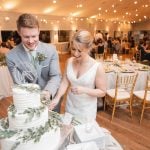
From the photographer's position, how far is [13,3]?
34.2 feet

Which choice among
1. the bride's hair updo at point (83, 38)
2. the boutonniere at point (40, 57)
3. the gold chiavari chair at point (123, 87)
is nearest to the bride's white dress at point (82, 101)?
the bride's hair updo at point (83, 38)

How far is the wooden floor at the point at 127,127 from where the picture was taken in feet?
10.2

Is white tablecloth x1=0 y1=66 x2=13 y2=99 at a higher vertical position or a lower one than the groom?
lower

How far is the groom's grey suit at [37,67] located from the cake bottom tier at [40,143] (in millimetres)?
539

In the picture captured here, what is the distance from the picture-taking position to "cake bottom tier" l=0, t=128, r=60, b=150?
109 centimetres

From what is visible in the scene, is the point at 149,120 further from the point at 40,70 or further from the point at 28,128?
the point at 28,128

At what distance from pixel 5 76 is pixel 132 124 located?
10.2ft

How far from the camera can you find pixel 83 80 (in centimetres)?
190

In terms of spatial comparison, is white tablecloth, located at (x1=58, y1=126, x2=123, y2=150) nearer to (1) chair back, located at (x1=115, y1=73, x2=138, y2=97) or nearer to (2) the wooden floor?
(2) the wooden floor

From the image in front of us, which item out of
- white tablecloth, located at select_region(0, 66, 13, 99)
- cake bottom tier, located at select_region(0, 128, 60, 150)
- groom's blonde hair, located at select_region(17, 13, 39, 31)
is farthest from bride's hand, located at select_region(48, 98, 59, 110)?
white tablecloth, located at select_region(0, 66, 13, 99)

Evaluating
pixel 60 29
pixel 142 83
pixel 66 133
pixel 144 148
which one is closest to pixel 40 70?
pixel 66 133

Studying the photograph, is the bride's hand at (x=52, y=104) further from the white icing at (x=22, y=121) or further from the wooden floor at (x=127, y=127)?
the wooden floor at (x=127, y=127)

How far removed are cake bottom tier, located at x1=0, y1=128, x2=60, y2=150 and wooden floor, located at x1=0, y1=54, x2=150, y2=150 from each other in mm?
2072

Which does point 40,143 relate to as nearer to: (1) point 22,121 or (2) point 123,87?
(1) point 22,121
